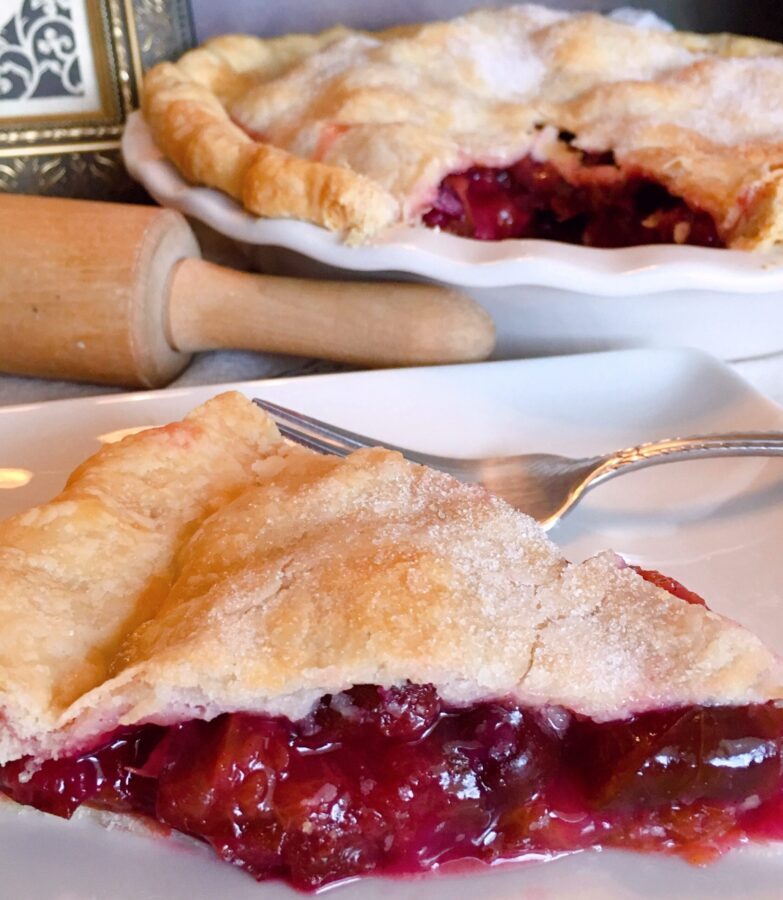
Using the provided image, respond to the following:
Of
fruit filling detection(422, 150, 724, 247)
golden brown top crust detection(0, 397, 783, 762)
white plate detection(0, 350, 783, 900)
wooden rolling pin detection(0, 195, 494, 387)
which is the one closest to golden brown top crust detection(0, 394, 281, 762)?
golden brown top crust detection(0, 397, 783, 762)

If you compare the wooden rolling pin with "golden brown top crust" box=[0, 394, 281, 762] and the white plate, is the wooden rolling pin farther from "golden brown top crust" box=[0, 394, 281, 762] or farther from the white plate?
"golden brown top crust" box=[0, 394, 281, 762]

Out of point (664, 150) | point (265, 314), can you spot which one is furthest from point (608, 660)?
point (664, 150)

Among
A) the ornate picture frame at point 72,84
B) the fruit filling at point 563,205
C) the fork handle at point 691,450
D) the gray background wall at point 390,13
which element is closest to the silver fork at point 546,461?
the fork handle at point 691,450

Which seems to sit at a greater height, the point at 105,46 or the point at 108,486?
the point at 105,46

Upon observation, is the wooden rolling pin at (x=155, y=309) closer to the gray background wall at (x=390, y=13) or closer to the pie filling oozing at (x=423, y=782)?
the pie filling oozing at (x=423, y=782)

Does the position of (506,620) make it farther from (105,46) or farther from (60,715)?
(105,46)

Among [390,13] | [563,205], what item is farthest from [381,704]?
[390,13]
